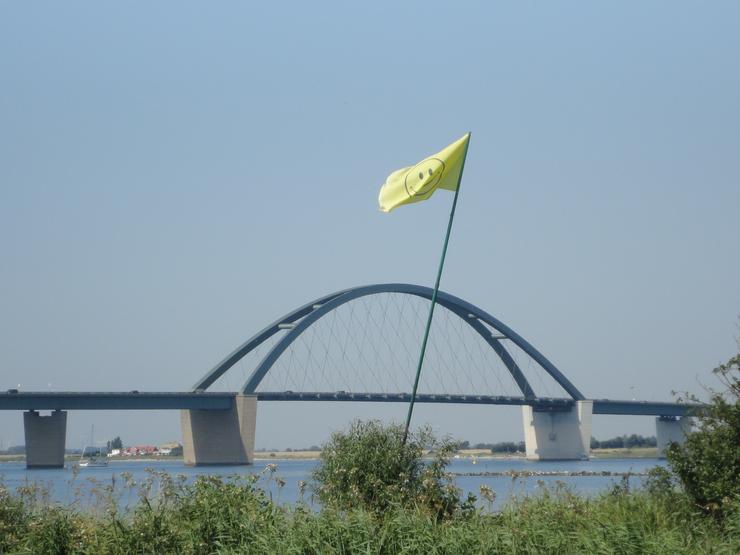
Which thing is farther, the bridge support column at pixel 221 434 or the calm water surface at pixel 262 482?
the bridge support column at pixel 221 434

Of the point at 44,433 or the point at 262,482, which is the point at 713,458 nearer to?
the point at 262,482

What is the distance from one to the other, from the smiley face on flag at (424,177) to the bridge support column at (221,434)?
62800mm

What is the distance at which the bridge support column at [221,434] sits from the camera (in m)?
78.4

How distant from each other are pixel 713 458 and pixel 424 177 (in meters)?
5.96

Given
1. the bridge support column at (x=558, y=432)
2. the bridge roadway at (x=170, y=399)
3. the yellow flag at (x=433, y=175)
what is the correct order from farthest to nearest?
the bridge support column at (x=558, y=432)
the bridge roadway at (x=170, y=399)
the yellow flag at (x=433, y=175)

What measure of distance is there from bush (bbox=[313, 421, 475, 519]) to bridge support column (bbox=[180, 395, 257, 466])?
63.3m

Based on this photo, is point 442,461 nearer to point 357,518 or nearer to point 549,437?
point 357,518

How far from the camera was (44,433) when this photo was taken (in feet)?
252

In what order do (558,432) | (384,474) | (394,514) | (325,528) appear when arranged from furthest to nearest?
(558,432), (384,474), (394,514), (325,528)

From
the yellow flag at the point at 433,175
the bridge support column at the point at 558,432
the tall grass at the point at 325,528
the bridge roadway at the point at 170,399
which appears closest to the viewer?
the tall grass at the point at 325,528

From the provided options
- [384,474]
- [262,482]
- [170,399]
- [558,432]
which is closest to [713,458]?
[384,474]

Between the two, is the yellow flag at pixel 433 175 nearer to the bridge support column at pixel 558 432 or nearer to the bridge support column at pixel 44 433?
the bridge support column at pixel 44 433

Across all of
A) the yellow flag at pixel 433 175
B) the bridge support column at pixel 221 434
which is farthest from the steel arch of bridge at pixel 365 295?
the yellow flag at pixel 433 175

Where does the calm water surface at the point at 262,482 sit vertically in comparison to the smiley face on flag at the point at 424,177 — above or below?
below
